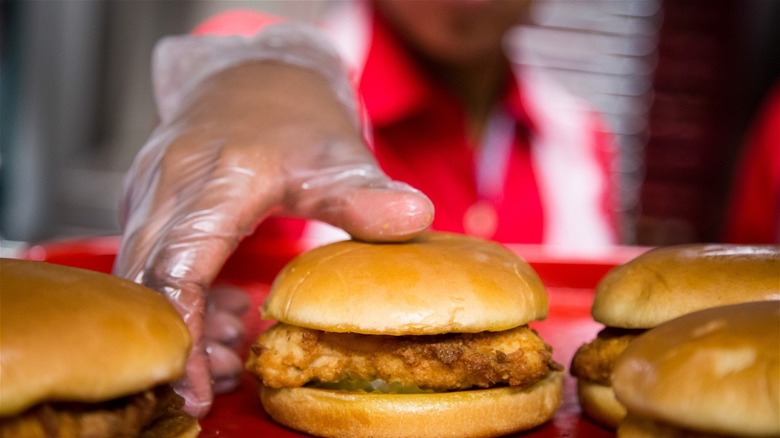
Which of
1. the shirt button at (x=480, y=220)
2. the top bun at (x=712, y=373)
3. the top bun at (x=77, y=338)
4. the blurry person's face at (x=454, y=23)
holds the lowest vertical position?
the shirt button at (x=480, y=220)

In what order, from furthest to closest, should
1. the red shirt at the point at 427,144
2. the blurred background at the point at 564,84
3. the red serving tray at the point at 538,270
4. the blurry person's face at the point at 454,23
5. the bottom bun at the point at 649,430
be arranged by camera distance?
the blurred background at the point at 564,84 < the red shirt at the point at 427,144 < the blurry person's face at the point at 454,23 < the red serving tray at the point at 538,270 < the bottom bun at the point at 649,430

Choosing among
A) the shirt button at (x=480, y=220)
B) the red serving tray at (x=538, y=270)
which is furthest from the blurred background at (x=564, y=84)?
the red serving tray at (x=538, y=270)

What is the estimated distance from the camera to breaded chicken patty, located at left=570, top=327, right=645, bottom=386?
143 centimetres

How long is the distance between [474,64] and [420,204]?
2.01 metres

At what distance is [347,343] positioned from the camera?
1398 mm

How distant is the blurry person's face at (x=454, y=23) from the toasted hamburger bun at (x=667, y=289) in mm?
1647

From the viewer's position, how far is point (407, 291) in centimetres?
131

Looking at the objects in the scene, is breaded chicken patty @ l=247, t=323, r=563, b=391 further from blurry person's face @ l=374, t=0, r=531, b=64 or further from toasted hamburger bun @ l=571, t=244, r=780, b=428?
blurry person's face @ l=374, t=0, r=531, b=64

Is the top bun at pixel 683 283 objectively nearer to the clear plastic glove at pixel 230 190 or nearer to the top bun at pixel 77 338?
the clear plastic glove at pixel 230 190

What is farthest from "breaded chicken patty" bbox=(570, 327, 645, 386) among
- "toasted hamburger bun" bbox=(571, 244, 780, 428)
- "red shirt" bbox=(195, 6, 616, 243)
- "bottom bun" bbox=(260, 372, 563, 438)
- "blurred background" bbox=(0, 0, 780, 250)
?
"blurred background" bbox=(0, 0, 780, 250)

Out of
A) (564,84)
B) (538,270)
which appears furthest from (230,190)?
(564,84)

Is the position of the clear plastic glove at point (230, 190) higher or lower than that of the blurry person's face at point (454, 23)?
lower

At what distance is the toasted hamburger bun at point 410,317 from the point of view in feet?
4.28

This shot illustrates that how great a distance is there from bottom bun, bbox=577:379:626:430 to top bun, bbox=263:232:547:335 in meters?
0.16
